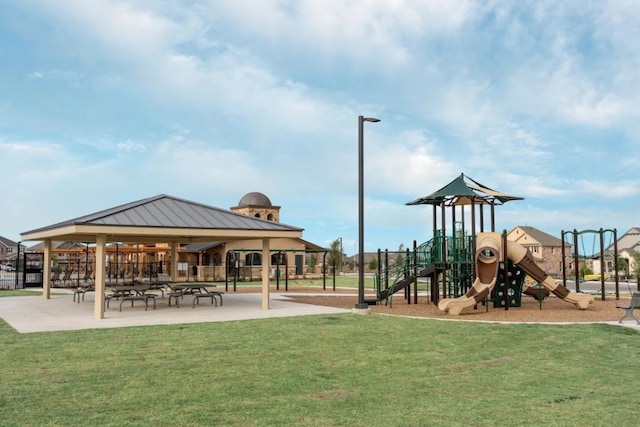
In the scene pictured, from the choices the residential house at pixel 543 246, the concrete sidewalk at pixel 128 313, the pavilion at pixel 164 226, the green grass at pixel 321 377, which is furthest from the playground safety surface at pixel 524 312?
the residential house at pixel 543 246

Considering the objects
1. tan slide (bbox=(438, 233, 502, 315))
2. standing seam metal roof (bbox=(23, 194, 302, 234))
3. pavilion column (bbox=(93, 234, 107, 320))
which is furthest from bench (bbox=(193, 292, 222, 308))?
tan slide (bbox=(438, 233, 502, 315))

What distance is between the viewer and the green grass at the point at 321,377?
19.4 feet

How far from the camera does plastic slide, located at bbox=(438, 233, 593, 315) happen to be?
1606cm

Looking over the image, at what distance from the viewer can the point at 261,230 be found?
1666 centimetres

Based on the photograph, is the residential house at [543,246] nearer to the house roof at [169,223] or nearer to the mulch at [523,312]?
the mulch at [523,312]

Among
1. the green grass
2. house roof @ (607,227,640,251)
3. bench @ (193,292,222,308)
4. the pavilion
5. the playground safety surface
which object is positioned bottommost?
the green grass

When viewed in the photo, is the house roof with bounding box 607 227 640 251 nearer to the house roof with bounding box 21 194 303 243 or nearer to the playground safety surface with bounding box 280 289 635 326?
the playground safety surface with bounding box 280 289 635 326

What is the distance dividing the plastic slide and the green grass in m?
3.70

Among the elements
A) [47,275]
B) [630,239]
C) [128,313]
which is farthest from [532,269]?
[630,239]

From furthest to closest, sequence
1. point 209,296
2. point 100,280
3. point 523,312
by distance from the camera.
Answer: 1. point 209,296
2. point 523,312
3. point 100,280

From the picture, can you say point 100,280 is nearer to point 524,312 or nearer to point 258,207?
point 524,312

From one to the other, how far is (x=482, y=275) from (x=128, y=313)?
34.0ft

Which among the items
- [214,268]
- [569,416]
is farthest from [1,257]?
[569,416]

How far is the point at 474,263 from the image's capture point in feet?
55.8
